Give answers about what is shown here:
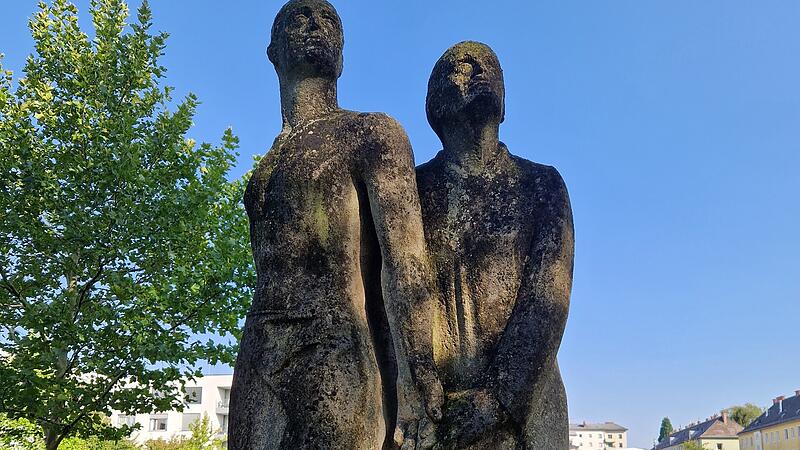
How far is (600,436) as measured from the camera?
624 feet

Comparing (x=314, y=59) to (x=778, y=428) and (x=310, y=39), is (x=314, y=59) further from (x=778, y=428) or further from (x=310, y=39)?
(x=778, y=428)

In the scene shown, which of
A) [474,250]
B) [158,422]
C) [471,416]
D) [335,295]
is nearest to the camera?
[471,416]

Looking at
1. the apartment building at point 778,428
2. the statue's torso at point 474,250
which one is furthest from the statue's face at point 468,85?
the apartment building at point 778,428

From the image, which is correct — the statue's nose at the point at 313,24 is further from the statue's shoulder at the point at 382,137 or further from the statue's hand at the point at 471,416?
the statue's hand at the point at 471,416

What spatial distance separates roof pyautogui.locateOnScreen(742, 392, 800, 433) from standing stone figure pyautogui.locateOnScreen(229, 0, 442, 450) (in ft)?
293

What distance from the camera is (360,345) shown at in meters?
3.84

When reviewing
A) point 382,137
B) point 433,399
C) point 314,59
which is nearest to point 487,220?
point 382,137

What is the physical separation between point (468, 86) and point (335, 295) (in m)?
1.52

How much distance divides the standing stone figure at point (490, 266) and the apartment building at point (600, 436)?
194 m

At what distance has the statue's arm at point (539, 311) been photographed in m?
3.78

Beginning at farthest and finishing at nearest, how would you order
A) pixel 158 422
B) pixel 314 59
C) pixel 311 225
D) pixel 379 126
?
pixel 158 422 < pixel 314 59 < pixel 379 126 < pixel 311 225

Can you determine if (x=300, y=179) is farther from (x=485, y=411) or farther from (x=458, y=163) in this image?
(x=485, y=411)

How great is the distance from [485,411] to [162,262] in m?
16.5

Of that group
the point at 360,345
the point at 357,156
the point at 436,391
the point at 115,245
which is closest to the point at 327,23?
the point at 357,156
